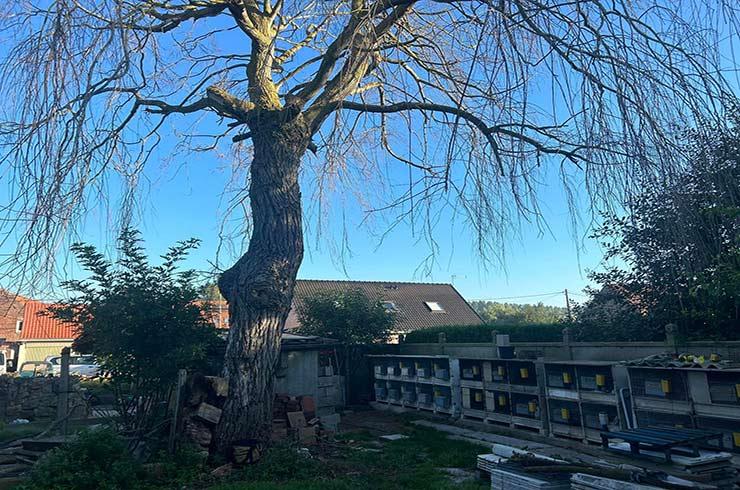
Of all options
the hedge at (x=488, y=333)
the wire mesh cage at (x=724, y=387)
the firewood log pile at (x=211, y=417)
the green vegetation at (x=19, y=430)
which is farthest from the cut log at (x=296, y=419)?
the hedge at (x=488, y=333)

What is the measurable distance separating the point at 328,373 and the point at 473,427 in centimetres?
337

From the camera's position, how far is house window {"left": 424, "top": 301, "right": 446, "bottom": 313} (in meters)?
26.3

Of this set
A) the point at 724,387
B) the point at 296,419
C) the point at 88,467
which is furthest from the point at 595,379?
the point at 88,467

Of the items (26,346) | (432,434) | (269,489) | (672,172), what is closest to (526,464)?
(269,489)

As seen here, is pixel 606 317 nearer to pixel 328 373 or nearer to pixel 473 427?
pixel 473 427

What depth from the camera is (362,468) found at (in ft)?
22.3

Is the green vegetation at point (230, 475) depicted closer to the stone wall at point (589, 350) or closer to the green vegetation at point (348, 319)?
the stone wall at point (589, 350)

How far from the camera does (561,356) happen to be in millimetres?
9578

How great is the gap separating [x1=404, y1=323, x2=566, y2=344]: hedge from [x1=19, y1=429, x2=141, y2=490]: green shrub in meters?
9.81

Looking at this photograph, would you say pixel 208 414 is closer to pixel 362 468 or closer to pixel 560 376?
pixel 362 468

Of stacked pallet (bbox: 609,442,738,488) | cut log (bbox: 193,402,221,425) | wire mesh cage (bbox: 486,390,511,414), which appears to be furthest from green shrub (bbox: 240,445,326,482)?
wire mesh cage (bbox: 486,390,511,414)

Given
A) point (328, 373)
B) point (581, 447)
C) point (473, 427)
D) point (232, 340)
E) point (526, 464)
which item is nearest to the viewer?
point (526, 464)

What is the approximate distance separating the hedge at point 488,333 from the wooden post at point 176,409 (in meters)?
8.74

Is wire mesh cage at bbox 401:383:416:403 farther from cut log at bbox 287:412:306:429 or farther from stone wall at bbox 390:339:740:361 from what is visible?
cut log at bbox 287:412:306:429
